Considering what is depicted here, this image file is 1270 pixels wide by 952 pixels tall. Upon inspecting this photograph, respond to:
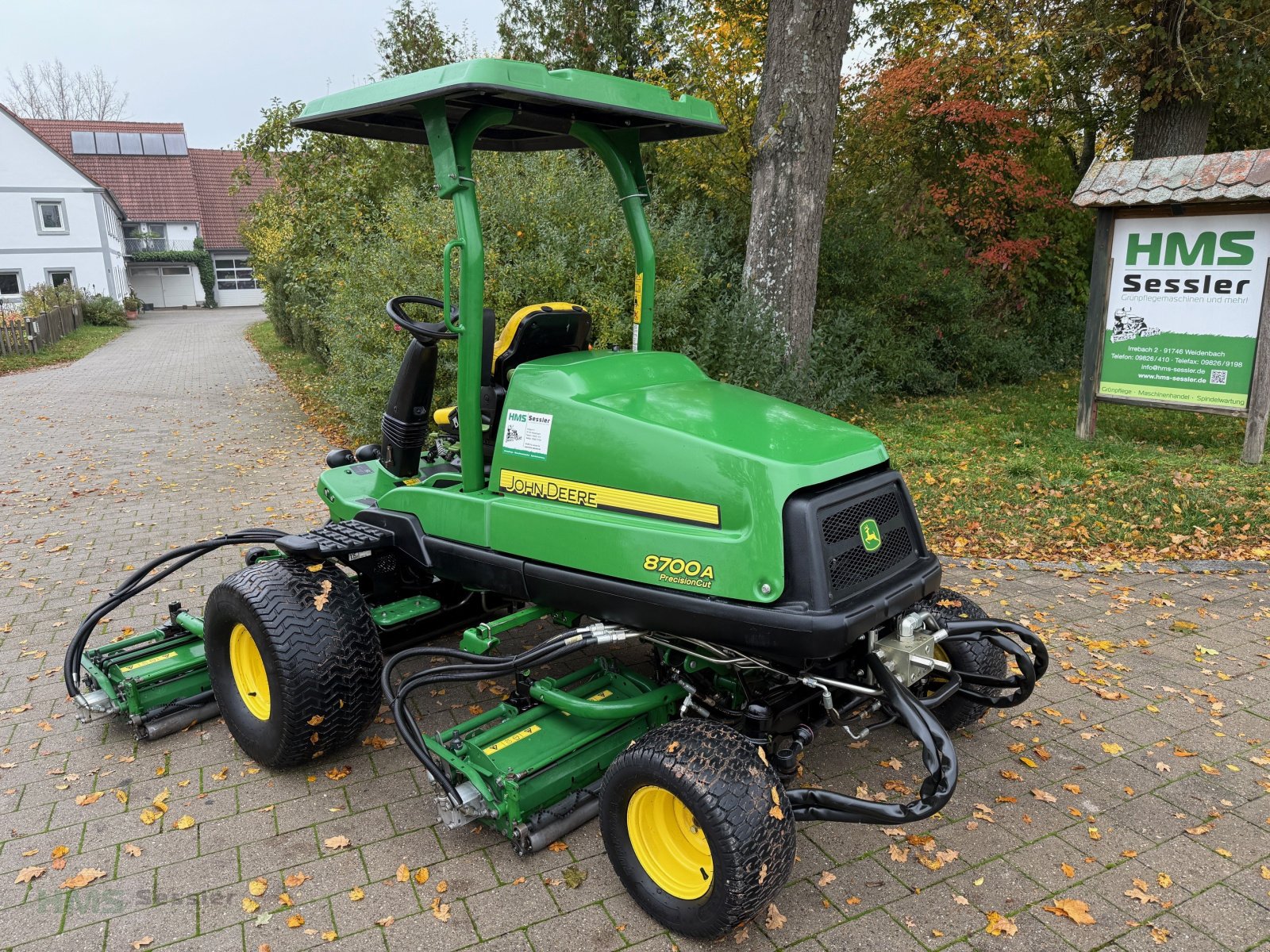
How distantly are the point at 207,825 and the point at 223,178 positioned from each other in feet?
158

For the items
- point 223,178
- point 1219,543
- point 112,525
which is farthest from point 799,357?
point 223,178

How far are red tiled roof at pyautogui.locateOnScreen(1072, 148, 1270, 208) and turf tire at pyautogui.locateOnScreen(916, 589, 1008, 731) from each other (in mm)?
5211

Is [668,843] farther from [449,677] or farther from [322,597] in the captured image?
[322,597]

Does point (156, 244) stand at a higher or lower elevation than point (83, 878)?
higher

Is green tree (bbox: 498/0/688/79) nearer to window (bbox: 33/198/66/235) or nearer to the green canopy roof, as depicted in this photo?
the green canopy roof

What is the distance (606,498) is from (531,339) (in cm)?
82

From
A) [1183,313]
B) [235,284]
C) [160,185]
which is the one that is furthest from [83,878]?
Answer: [160,185]

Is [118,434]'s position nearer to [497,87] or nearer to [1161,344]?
[497,87]

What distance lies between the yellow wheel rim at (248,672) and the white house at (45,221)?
109ft

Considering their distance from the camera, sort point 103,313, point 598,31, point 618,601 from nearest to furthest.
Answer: point 618,601 < point 598,31 < point 103,313

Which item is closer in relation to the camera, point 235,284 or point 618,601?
point 618,601

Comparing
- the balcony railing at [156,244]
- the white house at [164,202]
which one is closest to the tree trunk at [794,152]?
the white house at [164,202]

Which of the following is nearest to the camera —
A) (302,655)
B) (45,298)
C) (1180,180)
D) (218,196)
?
(302,655)

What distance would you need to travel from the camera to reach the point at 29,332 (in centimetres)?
1870
